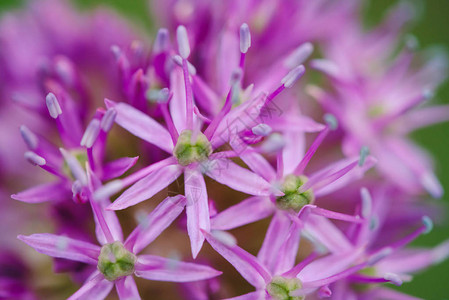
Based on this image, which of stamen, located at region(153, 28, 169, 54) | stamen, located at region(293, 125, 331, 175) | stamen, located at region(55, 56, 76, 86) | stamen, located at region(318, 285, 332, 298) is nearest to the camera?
stamen, located at region(318, 285, 332, 298)

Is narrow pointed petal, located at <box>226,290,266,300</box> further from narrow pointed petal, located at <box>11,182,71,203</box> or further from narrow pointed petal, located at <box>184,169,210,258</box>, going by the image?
narrow pointed petal, located at <box>11,182,71,203</box>

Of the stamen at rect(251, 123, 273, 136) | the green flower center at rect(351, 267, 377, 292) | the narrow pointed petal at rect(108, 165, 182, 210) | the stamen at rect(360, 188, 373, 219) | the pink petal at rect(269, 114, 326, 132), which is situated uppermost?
the pink petal at rect(269, 114, 326, 132)

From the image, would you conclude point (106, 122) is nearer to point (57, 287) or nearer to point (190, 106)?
point (190, 106)

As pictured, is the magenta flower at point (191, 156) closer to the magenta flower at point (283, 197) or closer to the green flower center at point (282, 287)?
the magenta flower at point (283, 197)

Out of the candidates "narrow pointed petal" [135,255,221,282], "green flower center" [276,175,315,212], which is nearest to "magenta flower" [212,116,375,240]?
"green flower center" [276,175,315,212]

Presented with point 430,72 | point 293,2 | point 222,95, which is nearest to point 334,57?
point 293,2

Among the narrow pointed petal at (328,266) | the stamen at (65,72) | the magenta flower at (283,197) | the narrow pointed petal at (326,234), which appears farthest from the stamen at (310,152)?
the stamen at (65,72)
